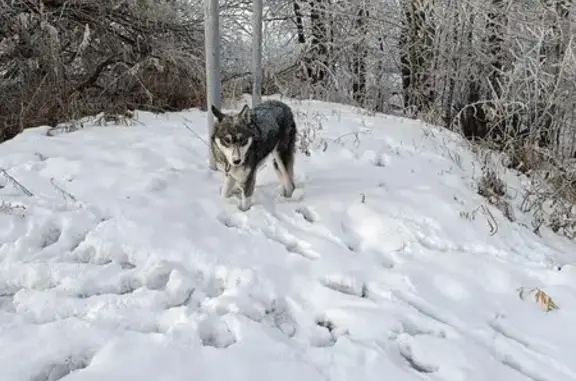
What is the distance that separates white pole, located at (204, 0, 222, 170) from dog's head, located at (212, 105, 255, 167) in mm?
406

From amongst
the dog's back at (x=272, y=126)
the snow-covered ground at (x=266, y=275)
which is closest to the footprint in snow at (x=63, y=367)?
the snow-covered ground at (x=266, y=275)

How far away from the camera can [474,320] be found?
3.22 meters

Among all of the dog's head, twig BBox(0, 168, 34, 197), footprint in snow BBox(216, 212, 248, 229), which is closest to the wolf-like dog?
the dog's head

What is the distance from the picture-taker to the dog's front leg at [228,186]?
4.59 metres

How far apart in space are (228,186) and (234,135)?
476 millimetres

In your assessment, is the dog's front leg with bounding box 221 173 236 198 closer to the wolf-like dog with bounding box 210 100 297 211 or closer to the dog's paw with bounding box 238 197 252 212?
the wolf-like dog with bounding box 210 100 297 211

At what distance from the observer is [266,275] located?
350 cm

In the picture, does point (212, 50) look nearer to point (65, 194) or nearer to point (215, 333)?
point (65, 194)

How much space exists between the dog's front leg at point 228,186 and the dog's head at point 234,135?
8.0 inches

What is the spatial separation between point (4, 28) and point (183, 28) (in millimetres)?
2385

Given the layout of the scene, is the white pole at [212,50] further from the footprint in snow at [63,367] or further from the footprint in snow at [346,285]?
the footprint in snow at [63,367]

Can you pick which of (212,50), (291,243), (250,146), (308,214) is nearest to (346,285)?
(291,243)

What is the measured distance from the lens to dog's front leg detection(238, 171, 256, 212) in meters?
4.47

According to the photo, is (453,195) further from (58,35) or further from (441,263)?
(58,35)
